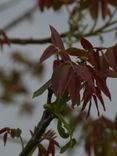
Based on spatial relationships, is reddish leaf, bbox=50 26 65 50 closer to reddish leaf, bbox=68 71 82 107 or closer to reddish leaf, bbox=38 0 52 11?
reddish leaf, bbox=68 71 82 107

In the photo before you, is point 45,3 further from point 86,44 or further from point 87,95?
point 87,95

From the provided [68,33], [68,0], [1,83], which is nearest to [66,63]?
[68,0]

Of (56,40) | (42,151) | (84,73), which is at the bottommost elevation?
(42,151)

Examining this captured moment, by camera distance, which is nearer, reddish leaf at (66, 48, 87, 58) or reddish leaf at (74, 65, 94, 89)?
reddish leaf at (74, 65, 94, 89)

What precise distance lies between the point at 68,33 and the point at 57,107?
1.61m

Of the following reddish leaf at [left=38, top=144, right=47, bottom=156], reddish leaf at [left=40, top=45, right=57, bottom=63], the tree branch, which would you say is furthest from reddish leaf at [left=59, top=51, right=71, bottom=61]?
reddish leaf at [left=38, top=144, right=47, bottom=156]

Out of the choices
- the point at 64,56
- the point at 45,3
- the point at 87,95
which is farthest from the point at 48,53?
the point at 45,3

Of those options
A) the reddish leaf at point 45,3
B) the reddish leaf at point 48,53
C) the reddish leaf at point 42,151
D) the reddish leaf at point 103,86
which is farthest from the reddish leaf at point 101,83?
the reddish leaf at point 45,3

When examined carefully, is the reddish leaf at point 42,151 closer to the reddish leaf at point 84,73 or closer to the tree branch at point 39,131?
the tree branch at point 39,131

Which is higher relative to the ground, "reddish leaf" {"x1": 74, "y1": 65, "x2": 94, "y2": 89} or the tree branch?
"reddish leaf" {"x1": 74, "y1": 65, "x2": 94, "y2": 89}

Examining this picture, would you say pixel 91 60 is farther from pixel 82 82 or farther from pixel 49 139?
pixel 49 139

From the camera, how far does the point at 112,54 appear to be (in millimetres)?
1396

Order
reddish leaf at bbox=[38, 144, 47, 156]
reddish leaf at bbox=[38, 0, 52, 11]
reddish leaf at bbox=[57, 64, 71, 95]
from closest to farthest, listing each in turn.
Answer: reddish leaf at bbox=[57, 64, 71, 95] → reddish leaf at bbox=[38, 144, 47, 156] → reddish leaf at bbox=[38, 0, 52, 11]

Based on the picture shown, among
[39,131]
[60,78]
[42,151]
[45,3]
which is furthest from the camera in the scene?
[45,3]
